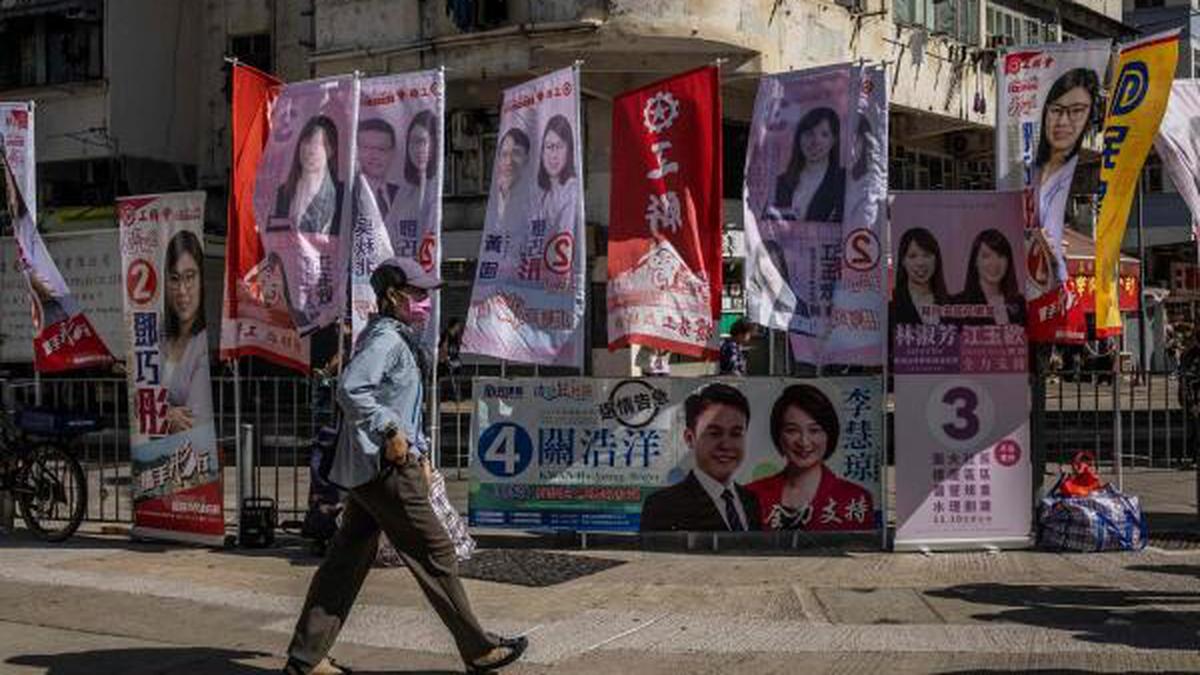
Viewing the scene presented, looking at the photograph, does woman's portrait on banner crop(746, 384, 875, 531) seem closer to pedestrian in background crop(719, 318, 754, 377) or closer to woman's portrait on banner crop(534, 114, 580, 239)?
woman's portrait on banner crop(534, 114, 580, 239)

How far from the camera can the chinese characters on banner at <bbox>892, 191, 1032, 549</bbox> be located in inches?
357

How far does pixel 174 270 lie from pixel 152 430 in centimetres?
124

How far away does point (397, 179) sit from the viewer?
31.1 feet

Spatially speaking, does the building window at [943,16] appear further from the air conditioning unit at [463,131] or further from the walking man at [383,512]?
the walking man at [383,512]

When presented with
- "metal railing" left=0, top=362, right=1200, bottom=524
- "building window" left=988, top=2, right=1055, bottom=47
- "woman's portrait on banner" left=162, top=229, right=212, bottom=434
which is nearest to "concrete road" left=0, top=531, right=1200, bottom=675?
"woman's portrait on banner" left=162, top=229, right=212, bottom=434

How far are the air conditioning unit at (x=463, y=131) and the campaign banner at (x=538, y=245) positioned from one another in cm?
1591

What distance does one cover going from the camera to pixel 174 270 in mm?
9852

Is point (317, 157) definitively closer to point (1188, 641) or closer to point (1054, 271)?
point (1054, 271)

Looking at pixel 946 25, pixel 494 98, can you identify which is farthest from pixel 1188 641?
pixel 946 25

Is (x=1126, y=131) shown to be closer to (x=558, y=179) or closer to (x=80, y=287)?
(x=558, y=179)

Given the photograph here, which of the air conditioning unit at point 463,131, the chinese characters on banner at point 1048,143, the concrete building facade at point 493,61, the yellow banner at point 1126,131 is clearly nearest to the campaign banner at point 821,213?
the chinese characters on banner at point 1048,143

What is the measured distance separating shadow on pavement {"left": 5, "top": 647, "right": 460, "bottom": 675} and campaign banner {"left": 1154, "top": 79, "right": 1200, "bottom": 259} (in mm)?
6338

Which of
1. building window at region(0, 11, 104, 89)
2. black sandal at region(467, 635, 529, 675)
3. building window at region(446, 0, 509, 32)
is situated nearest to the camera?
black sandal at region(467, 635, 529, 675)

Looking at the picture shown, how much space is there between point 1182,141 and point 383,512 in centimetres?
656
